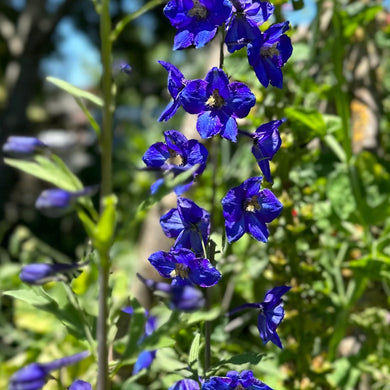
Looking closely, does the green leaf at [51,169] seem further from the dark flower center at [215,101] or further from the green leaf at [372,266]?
the green leaf at [372,266]

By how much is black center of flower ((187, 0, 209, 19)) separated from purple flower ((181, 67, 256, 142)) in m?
0.06

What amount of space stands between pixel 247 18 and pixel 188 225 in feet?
0.78

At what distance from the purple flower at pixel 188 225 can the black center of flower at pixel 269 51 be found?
7.4 inches

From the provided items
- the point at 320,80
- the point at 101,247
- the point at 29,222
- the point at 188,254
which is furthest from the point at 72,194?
the point at 29,222

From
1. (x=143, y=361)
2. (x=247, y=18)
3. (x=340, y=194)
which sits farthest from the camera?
(x=340, y=194)

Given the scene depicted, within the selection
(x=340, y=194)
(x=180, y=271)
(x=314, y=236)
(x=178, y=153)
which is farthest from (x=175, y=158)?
(x=340, y=194)

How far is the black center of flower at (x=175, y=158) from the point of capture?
0.65m


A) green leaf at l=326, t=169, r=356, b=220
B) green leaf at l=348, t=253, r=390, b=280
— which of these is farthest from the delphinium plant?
green leaf at l=326, t=169, r=356, b=220

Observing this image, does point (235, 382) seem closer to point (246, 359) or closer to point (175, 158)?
point (246, 359)

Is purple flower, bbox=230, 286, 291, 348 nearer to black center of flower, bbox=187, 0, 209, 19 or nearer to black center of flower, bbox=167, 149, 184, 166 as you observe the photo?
black center of flower, bbox=167, 149, 184, 166

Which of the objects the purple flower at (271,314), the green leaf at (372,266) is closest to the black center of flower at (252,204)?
the purple flower at (271,314)

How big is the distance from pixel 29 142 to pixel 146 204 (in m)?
0.11

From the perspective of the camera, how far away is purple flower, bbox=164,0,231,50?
600 millimetres

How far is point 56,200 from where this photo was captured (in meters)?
0.42
